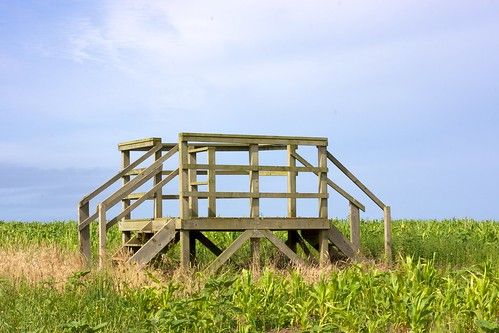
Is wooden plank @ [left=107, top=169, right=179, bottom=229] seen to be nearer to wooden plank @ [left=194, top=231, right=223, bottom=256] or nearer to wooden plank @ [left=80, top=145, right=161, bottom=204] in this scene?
wooden plank @ [left=80, top=145, right=161, bottom=204]

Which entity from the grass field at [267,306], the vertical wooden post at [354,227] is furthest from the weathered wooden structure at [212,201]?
the grass field at [267,306]

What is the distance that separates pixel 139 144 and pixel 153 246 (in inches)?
139

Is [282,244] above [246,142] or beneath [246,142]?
beneath

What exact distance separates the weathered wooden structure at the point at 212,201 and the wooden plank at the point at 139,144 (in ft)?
0.08

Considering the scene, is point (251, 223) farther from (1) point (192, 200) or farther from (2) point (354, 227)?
(2) point (354, 227)

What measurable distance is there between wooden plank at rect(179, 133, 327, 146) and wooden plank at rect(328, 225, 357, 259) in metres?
1.97

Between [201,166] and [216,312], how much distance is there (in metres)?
8.01

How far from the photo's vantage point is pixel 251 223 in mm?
18688

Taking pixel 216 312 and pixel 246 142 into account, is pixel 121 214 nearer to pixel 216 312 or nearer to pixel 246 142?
pixel 246 142

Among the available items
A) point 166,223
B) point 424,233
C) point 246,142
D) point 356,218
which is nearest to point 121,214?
point 166,223

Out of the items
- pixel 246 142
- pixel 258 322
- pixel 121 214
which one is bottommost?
pixel 258 322

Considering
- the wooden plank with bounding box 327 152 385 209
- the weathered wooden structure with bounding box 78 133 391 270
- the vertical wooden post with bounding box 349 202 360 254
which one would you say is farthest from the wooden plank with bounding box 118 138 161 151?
the vertical wooden post with bounding box 349 202 360 254

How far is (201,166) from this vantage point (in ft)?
59.9

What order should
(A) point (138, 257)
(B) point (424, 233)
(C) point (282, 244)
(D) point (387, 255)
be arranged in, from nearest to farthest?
1. (A) point (138, 257)
2. (C) point (282, 244)
3. (D) point (387, 255)
4. (B) point (424, 233)
